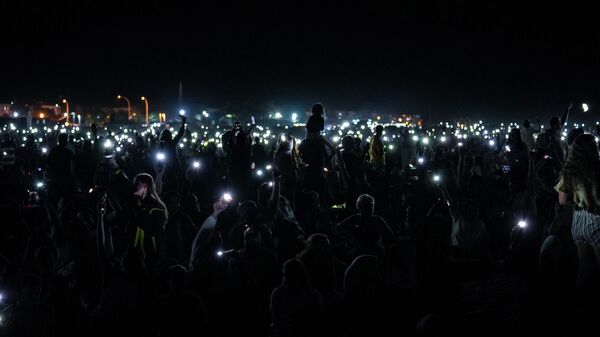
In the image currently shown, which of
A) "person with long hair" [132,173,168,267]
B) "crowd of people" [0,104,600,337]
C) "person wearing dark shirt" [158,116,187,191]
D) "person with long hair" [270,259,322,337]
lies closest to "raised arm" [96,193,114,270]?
"crowd of people" [0,104,600,337]

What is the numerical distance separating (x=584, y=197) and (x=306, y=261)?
2.83 metres

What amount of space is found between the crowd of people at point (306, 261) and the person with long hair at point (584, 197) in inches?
0.5

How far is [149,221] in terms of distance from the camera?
701cm

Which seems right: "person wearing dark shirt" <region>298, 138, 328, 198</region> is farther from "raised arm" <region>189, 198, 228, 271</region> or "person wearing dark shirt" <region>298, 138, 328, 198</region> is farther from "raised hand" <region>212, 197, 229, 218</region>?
"raised arm" <region>189, 198, 228, 271</region>

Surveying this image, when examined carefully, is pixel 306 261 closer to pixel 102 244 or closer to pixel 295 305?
pixel 295 305

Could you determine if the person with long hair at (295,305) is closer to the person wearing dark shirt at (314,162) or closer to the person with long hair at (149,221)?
the person with long hair at (149,221)

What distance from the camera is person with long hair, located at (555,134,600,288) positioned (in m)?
5.44

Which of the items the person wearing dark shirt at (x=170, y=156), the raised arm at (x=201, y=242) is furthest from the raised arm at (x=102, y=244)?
the person wearing dark shirt at (x=170, y=156)

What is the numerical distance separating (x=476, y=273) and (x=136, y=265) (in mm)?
4192

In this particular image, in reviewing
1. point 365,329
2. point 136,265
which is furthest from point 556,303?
point 136,265

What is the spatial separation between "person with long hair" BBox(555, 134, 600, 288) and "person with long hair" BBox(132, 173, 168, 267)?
4624 mm

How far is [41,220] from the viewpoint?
7621 millimetres

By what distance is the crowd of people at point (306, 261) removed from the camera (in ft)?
18.0

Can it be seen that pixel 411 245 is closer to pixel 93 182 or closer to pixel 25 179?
pixel 93 182
